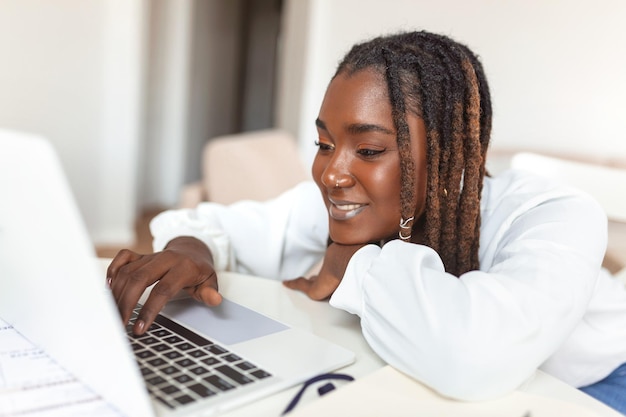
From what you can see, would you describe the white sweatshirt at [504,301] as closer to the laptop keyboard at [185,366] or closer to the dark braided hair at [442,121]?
the dark braided hair at [442,121]

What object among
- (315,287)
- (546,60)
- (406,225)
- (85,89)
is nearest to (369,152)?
(406,225)

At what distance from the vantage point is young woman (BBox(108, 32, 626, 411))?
0.62 meters

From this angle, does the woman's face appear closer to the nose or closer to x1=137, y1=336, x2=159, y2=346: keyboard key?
the nose

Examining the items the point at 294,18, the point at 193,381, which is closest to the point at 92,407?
the point at 193,381

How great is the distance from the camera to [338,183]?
86cm

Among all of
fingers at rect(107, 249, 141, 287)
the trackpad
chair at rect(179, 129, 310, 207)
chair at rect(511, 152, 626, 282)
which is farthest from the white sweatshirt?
chair at rect(179, 129, 310, 207)

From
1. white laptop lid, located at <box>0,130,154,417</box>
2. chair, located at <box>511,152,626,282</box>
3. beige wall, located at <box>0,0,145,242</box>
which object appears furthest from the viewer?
beige wall, located at <box>0,0,145,242</box>

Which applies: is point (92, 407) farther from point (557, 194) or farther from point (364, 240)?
point (557, 194)

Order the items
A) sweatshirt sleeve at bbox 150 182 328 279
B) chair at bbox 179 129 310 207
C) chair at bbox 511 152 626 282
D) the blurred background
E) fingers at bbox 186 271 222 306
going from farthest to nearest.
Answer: the blurred background
chair at bbox 179 129 310 207
chair at bbox 511 152 626 282
sweatshirt sleeve at bbox 150 182 328 279
fingers at bbox 186 271 222 306

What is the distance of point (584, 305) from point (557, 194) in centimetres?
22

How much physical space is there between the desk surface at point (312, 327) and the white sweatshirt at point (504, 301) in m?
0.04

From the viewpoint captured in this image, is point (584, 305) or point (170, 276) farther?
point (170, 276)

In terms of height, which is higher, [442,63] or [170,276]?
[442,63]

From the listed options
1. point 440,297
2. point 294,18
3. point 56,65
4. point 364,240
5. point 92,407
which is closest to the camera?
point 92,407
